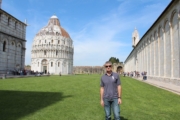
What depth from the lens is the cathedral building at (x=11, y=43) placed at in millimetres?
32062

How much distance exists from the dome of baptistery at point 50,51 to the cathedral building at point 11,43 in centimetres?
3938

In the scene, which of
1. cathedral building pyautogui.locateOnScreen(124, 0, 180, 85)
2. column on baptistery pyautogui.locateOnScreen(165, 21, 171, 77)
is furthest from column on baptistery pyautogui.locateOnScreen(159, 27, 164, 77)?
column on baptistery pyautogui.locateOnScreen(165, 21, 171, 77)

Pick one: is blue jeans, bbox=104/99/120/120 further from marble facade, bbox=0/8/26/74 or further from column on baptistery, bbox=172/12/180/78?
marble facade, bbox=0/8/26/74

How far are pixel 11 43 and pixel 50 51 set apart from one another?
1736 inches

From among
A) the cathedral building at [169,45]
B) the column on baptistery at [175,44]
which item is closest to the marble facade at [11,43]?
the cathedral building at [169,45]

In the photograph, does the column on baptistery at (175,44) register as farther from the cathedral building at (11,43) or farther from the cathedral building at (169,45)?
the cathedral building at (11,43)

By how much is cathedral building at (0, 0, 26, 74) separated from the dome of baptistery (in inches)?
1550

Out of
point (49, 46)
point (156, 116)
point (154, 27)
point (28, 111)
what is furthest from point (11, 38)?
point (49, 46)

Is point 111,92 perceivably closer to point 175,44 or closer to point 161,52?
point 175,44

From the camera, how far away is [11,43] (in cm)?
3466

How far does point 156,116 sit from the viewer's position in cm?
577

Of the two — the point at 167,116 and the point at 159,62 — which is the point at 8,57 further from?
the point at 167,116

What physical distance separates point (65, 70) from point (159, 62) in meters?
62.9

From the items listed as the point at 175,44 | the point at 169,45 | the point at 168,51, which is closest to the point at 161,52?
the point at 168,51
